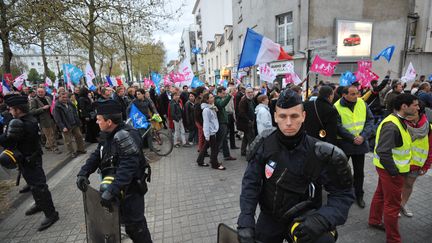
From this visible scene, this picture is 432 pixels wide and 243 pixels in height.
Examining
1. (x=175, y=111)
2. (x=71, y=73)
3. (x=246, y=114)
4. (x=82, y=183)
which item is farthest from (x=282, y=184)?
(x=71, y=73)

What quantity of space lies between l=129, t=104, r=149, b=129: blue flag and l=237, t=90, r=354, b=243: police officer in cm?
488

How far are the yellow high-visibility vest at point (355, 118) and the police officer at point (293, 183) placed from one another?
229 centimetres

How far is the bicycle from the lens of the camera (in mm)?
7074

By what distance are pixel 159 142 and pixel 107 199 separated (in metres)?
5.14

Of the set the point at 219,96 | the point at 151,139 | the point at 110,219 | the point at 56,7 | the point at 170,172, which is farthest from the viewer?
the point at 56,7

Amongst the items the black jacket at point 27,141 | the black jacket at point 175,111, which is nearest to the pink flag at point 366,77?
the black jacket at point 175,111

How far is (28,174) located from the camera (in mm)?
3514

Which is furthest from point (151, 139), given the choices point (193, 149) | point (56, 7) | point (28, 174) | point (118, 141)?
point (56, 7)

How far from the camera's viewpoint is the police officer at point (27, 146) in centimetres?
328

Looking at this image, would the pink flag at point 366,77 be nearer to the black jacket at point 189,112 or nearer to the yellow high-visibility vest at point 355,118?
the black jacket at point 189,112

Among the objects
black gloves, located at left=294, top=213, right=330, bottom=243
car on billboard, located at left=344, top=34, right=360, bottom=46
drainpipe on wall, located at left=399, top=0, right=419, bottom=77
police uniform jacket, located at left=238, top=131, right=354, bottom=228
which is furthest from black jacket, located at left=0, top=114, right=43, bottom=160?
drainpipe on wall, located at left=399, top=0, right=419, bottom=77

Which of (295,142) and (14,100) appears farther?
(14,100)

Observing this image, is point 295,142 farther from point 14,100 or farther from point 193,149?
point 193,149

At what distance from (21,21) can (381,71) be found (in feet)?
80.1
